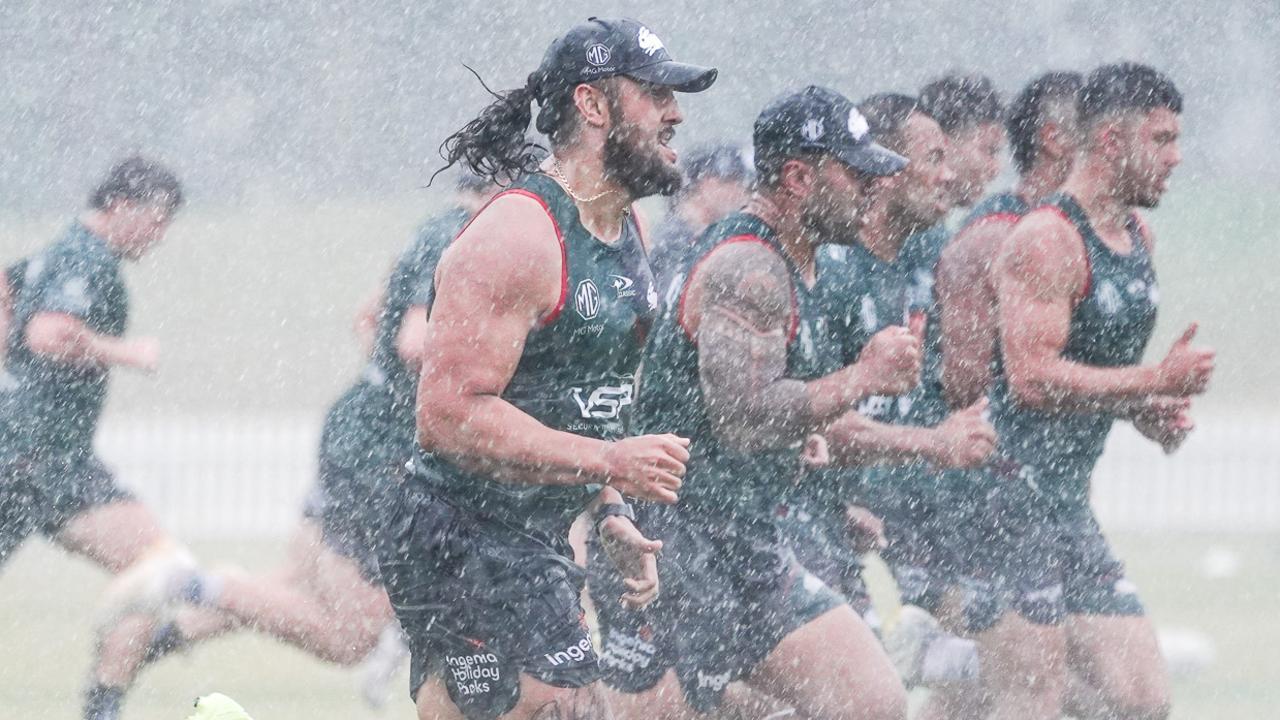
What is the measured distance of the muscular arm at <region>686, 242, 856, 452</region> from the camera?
456 cm

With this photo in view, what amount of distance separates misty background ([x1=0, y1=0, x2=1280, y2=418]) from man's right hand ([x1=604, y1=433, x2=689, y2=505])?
14.6 metres

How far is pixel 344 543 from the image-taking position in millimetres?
6383

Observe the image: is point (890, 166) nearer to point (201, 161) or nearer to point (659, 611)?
point (659, 611)

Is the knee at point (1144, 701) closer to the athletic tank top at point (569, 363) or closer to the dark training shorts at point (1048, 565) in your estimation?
the dark training shorts at point (1048, 565)

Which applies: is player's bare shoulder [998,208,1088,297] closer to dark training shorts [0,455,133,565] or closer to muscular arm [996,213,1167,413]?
muscular arm [996,213,1167,413]

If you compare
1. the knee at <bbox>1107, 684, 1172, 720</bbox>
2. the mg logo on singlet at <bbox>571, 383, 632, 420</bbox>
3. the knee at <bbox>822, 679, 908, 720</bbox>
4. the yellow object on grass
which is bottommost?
the yellow object on grass

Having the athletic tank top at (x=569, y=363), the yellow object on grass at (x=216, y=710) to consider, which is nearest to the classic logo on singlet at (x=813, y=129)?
the athletic tank top at (x=569, y=363)

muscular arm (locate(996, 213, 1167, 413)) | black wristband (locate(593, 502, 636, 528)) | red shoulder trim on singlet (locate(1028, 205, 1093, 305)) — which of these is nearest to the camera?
black wristband (locate(593, 502, 636, 528))

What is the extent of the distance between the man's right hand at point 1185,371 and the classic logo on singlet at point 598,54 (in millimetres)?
1852

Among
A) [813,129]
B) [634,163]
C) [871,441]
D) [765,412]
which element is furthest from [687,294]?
[871,441]

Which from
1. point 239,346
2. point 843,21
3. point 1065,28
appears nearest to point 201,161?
point 239,346

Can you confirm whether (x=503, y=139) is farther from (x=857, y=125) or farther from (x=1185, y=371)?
(x=1185, y=371)

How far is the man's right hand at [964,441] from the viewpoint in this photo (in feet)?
16.9

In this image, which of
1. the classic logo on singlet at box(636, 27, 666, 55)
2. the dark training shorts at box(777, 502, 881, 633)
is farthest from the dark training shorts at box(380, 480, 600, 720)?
the dark training shorts at box(777, 502, 881, 633)
